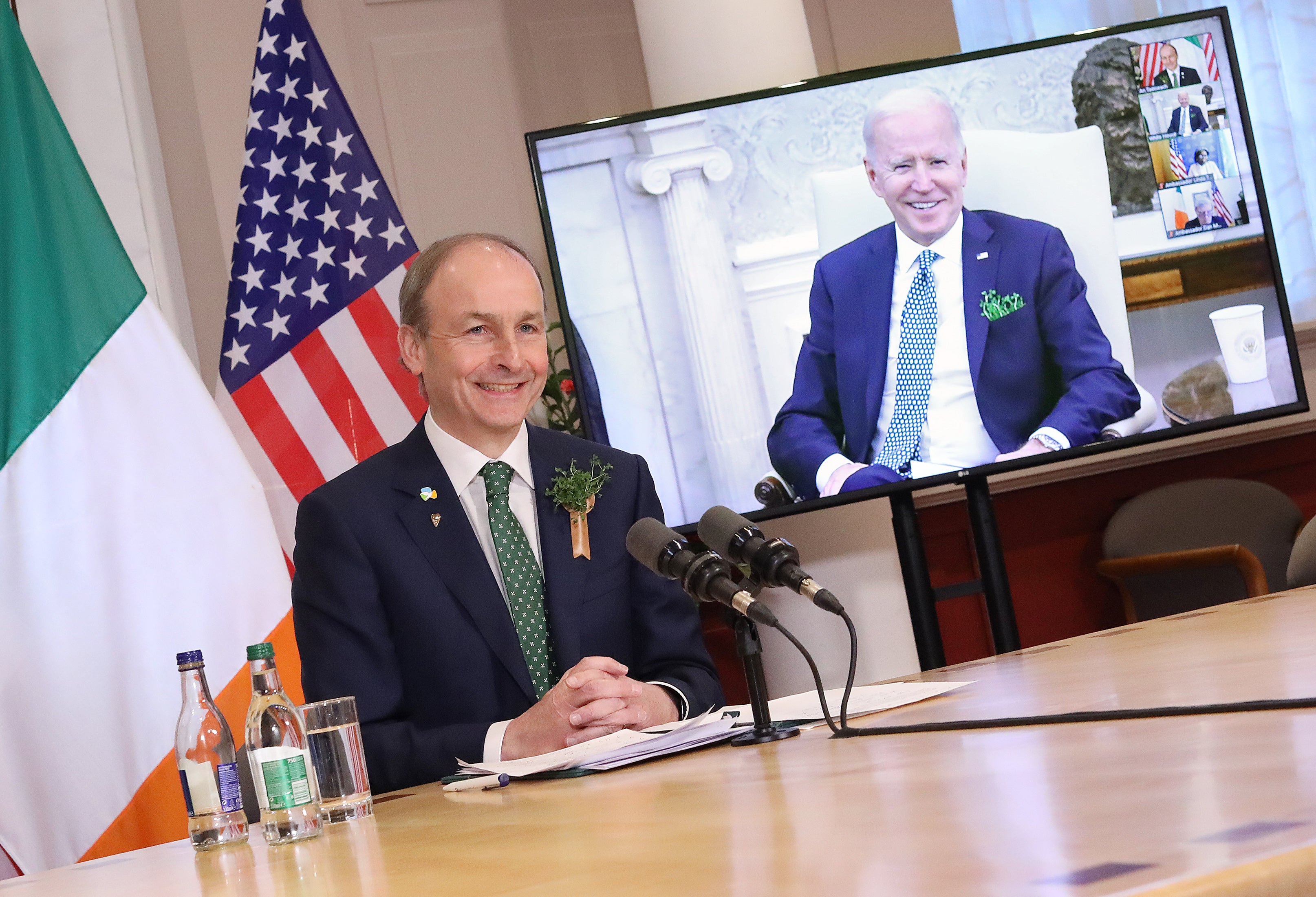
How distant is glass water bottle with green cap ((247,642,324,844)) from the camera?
4.46ft

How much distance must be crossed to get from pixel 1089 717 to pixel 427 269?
5.18ft

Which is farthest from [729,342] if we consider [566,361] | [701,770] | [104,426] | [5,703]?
[701,770]

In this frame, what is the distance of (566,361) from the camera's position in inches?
168

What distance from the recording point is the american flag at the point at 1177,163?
372 centimetres

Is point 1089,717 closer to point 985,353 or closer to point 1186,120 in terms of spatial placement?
point 985,353

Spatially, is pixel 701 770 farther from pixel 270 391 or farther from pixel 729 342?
pixel 270 391

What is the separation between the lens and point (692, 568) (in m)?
1.52

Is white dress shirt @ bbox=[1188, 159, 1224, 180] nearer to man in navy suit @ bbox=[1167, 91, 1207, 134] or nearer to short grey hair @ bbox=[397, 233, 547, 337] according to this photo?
man in navy suit @ bbox=[1167, 91, 1207, 134]

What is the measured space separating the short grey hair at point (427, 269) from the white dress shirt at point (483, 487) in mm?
216

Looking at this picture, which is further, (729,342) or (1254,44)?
(1254,44)

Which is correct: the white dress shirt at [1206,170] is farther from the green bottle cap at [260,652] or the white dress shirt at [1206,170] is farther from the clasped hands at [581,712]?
the green bottle cap at [260,652]

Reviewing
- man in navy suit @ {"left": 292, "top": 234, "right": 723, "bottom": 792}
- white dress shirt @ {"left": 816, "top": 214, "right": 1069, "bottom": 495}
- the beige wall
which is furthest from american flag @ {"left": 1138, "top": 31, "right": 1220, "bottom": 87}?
man in navy suit @ {"left": 292, "top": 234, "right": 723, "bottom": 792}

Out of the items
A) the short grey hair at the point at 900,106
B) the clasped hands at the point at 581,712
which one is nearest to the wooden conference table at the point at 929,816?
the clasped hands at the point at 581,712

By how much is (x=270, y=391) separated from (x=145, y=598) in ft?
2.99
